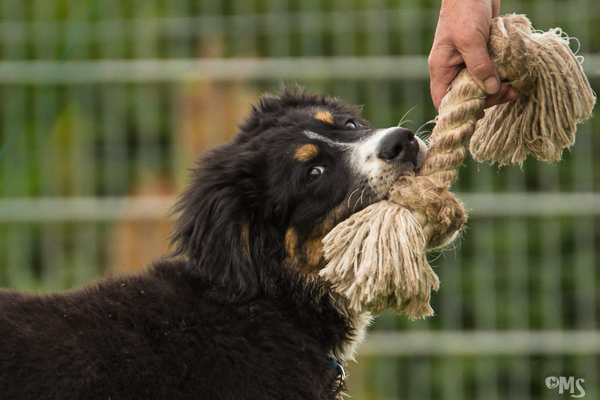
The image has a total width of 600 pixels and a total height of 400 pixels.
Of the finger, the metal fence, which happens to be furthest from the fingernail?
the metal fence

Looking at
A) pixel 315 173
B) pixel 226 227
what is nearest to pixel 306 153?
pixel 315 173

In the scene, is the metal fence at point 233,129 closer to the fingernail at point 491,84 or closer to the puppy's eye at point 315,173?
the puppy's eye at point 315,173

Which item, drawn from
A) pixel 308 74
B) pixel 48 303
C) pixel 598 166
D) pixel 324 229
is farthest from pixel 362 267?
pixel 598 166

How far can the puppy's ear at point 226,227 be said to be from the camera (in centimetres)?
317

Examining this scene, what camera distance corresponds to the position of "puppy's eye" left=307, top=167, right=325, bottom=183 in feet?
10.9

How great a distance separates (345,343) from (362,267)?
70cm

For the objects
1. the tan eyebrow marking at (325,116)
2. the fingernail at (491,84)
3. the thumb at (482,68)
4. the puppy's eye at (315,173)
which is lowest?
the puppy's eye at (315,173)

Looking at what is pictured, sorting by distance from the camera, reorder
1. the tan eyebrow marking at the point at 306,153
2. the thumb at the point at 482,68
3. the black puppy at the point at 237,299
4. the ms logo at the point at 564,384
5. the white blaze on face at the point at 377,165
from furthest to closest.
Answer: the ms logo at the point at 564,384 < the tan eyebrow marking at the point at 306,153 < the white blaze on face at the point at 377,165 < the thumb at the point at 482,68 < the black puppy at the point at 237,299

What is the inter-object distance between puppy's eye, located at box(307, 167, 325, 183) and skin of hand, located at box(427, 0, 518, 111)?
0.68 meters

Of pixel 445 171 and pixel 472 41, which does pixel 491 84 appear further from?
pixel 445 171

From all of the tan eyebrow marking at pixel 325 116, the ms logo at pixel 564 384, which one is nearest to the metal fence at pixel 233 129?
the ms logo at pixel 564 384

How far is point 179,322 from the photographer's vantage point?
117 inches

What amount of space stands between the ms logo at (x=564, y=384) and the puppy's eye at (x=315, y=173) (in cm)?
329

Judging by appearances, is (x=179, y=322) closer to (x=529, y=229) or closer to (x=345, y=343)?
(x=345, y=343)
